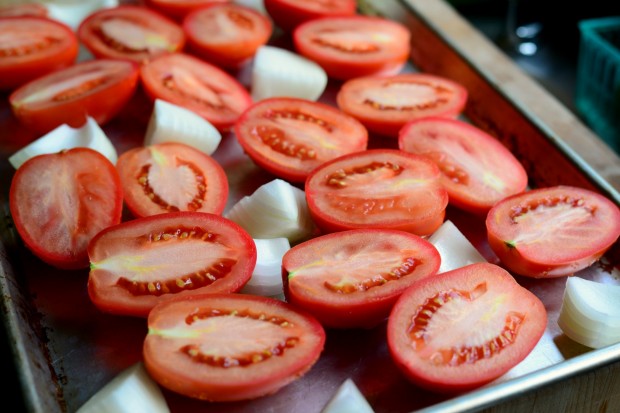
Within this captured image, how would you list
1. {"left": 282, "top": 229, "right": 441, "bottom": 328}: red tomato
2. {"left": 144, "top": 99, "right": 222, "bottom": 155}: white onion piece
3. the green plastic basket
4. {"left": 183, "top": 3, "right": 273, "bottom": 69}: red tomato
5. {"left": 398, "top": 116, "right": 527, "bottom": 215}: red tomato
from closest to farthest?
{"left": 282, "top": 229, "right": 441, "bottom": 328}: red tomato < {"left": 398, "top": 116, "right": 527, "bottom": 215}: red tomato < {"left": 144, "top": 99, "right": 222, "bottom": 155}: white onion piece < {"left": 183, "top": 3, "right": 273, "bottom": 69}: red tomato < the green plastic basket

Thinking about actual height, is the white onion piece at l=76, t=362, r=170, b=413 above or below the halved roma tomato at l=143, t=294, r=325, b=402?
below

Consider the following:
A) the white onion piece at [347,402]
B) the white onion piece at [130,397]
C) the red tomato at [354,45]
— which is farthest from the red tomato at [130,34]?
the white onion piece at [347,402]

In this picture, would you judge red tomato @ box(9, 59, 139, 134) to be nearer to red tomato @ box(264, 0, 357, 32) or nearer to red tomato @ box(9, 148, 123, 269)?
red tomato @ box(9, 148, 123, 269)

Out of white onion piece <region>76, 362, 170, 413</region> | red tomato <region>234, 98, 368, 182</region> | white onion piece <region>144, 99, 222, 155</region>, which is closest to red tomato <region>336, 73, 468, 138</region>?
red tomato <region>234, 98, 368, 182</region>

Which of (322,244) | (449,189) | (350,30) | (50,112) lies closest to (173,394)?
(322,244)

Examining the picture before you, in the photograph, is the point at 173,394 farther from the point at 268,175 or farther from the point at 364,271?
the point at 268,175

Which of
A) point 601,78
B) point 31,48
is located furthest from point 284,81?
point 601,78

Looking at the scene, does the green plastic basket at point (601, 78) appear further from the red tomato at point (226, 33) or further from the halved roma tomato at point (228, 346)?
the halved roma tomato at point (228, 346)
